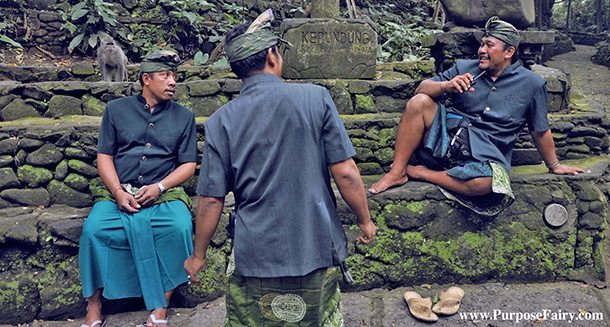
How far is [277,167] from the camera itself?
2053 millimetres

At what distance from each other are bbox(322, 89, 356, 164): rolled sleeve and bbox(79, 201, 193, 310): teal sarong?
57.4 inches

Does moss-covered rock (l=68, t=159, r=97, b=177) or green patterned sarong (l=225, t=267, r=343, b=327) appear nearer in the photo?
green patterned sarong (l=225, t=267, r=343, b=327)

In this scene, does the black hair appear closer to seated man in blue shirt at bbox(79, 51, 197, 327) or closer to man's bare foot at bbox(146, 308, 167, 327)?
seated man in blue shirt at bbox(79, 51, 197, 327)

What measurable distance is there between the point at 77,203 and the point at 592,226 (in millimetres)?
3876

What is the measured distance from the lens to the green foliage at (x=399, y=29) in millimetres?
8242

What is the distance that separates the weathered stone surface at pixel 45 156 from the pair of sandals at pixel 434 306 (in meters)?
2.73

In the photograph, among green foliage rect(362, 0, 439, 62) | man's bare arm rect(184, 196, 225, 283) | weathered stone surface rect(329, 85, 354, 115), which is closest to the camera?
man's bare arm rect(184, 196, 225, 283)

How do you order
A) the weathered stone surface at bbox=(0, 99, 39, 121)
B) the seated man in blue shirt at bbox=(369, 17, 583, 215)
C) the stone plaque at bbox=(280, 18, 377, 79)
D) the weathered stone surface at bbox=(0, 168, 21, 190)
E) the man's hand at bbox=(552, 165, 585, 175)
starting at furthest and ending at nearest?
the stone plaque at bbox=(280, 18, 377, 79), the weathered stone surface at bbox=(0, 99, 39, 121), the man's hand at bbox=(552, 165, 585, 175), the weathered stone surface at bbox=(0, 168, 21, 190), the seated man in blue shirt at bbox=(369, 17, 583, 215)

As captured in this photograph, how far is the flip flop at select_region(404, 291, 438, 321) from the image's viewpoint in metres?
3.18

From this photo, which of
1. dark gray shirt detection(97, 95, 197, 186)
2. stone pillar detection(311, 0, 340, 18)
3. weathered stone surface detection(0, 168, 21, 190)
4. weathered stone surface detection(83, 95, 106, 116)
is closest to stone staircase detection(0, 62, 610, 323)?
weathered stone surface detection(0, 168, 21, 190)

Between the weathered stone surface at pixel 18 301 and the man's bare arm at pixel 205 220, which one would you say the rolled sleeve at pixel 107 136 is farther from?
the man's bare arm at pixel 205 220

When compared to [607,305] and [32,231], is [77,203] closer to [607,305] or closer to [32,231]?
[32,231]

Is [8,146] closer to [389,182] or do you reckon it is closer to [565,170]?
[389,182]
